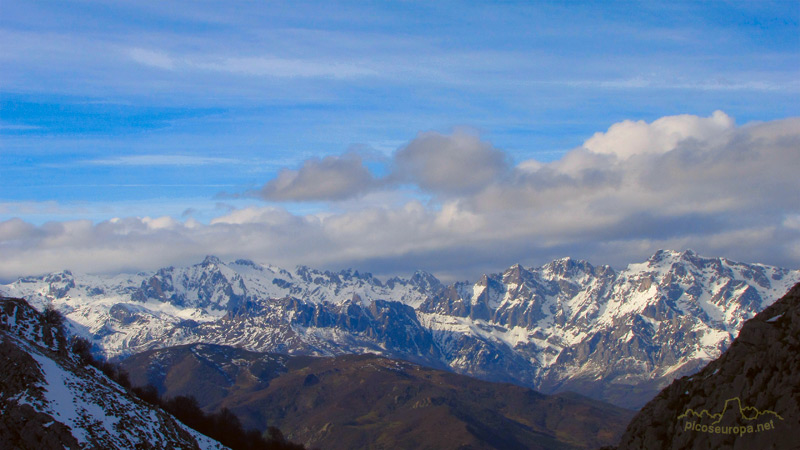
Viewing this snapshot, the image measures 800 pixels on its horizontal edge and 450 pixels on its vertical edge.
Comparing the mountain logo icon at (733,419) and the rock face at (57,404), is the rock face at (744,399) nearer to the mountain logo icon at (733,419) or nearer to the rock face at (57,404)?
the mountain logo icon at (733,419)

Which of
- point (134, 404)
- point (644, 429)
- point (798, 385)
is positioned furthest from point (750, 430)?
point (134, 404)

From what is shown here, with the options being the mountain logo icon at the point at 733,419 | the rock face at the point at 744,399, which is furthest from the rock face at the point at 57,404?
the mountain logo icon at the point at 733,419

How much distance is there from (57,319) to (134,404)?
1764 inches

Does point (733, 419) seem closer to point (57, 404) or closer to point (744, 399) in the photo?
point (744, 399)

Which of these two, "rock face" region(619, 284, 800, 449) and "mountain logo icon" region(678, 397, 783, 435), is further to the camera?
"mountain logo icon" region(678, 397, 783, 435)

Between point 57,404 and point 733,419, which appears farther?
point 57,404

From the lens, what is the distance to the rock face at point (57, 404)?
102m

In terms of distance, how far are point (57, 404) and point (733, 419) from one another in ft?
294

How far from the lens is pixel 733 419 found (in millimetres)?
62125

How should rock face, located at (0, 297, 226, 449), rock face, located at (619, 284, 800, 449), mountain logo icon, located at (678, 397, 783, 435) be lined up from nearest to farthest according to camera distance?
rock face, located at (619, 284, 800, 449)
mountain logo icon, located at (678, 397, 783, 435)
rock face, located at (0, 297, 226, 449)

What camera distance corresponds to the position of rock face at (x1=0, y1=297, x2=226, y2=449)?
4023 inches

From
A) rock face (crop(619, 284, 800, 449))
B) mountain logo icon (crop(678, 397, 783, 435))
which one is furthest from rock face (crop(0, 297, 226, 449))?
mountain logo icon (crop(678, 397, 783, 435))

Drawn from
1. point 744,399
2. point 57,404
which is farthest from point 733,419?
point 57,404

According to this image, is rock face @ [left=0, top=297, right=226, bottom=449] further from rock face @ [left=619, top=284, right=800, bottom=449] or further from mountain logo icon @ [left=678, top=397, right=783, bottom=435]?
mountain logo icon @ [left=678, top=397, right=783, bottom=435]
